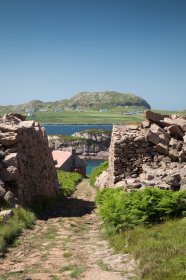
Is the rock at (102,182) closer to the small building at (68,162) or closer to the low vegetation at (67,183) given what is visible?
the low vegetation at (67,183)

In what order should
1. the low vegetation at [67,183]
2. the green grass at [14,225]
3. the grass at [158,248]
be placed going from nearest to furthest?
1. the grass at [158,248]
2. the green grass at [14,225]
3. the low vegetation at [67,183]

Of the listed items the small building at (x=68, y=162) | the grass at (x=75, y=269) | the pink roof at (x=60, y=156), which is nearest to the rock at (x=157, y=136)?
the grass at (x=75, y=269)

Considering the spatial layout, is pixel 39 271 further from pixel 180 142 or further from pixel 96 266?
pixel 180 142

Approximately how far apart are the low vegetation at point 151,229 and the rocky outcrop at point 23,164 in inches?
222

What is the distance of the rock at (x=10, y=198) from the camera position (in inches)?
679

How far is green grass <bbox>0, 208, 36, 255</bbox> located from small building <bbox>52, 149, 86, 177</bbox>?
3965 centimetres

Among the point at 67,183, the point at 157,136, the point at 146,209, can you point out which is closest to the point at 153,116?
the point at 157,136

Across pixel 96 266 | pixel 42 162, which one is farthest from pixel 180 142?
pixel 96 266

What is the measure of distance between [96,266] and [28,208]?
8.73m

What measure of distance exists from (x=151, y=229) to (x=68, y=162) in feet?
170

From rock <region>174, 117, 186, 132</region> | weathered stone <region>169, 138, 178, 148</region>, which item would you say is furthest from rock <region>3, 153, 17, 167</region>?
rock <region>174, 117, 186, 132</region>

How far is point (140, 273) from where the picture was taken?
914 cm

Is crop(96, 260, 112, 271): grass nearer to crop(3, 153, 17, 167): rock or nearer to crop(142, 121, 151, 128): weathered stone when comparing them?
crop(3, 153, 17, 167): rock

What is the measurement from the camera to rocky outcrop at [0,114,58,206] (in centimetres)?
1855
